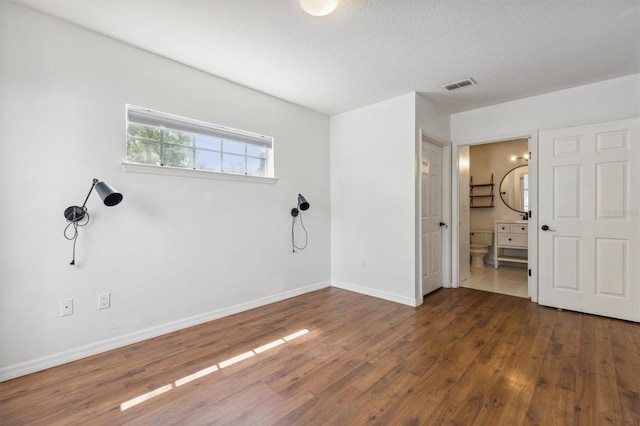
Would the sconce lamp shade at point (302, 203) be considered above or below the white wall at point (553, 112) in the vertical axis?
below

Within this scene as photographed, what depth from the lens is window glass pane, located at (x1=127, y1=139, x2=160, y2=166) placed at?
2.58m

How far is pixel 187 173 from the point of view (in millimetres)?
2844

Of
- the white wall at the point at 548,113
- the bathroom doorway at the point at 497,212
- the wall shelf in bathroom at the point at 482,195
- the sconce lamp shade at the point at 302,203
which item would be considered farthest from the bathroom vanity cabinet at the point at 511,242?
the sconce lamp shade at the point at 302,203

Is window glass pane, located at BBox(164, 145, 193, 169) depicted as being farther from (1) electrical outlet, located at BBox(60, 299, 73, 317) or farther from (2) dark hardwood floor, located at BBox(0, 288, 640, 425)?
(2) dark hardwood floor, located at BBox(0, 288, 640, 425)

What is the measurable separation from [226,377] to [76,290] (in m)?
1.36

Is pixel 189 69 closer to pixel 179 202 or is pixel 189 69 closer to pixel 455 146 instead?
pixel 179 202

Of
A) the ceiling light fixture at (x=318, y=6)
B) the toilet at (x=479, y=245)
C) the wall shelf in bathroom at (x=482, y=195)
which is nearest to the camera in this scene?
the ceiling light fixture at (x=318, y=6)

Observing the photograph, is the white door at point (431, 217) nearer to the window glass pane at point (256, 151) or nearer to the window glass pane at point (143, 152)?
the window glass pane at point (256, 151)

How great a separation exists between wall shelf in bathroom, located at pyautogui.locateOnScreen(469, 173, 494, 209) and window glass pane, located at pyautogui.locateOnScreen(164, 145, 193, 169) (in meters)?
5.55

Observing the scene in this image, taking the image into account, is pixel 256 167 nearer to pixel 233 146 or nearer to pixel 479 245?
pixel 233 146

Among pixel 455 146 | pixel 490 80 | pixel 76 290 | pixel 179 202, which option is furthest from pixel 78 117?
pixel 455 146

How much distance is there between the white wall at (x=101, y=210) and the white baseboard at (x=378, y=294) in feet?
4.24

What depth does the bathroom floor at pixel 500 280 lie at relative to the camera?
410 cm

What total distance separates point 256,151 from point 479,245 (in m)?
4.66
